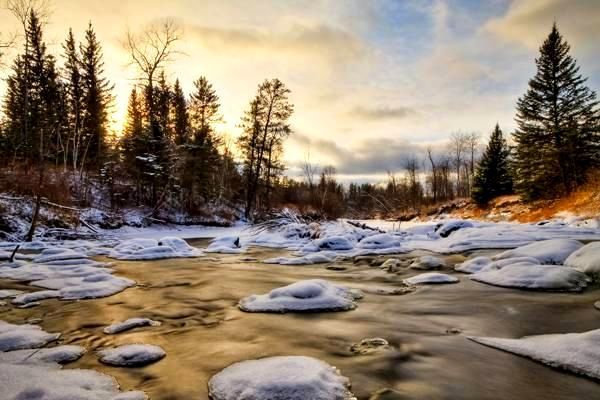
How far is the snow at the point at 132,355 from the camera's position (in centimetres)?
276

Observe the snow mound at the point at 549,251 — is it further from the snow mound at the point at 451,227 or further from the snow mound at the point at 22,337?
the snow mound at the point at 22,337

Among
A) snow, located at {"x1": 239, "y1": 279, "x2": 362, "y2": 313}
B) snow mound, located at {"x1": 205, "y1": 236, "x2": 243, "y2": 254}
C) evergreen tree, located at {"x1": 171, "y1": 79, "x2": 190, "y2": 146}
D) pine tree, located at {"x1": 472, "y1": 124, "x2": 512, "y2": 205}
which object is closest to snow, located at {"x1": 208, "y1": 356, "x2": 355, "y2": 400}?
snow, located at {"x1": 239, "y1": 279, "x2": 362, "y2": 313}

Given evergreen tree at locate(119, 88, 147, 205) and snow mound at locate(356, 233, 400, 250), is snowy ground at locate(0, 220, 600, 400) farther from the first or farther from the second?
evergreen tree at locate(119, 88, 147, 205)

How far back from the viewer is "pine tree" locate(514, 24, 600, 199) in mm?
23844

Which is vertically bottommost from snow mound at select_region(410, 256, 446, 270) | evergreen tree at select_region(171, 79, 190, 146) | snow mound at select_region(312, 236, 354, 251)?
snow mound at select_region(410, 256, 446, 270)

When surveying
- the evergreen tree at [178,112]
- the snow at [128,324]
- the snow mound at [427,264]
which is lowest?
the snow at [128,324]

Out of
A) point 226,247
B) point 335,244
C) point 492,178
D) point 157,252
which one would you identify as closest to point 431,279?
point 335,244

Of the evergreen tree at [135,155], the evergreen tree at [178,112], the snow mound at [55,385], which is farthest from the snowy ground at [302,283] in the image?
the evergreen tree at [178,112]

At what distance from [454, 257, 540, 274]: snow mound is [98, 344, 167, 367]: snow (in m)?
5.39

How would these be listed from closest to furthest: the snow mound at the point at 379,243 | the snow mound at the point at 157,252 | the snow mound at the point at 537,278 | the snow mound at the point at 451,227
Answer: the snow mound at the point at 537,278
the snow mound at the point at 157,252
the snow mound at the point at 379,243
the snow mound at the point at 451,227

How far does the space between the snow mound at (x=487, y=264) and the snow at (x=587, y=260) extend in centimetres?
48

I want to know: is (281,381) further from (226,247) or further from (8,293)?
(226,247)

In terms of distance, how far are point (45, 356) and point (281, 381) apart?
206 cm

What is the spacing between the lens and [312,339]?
3221mm
